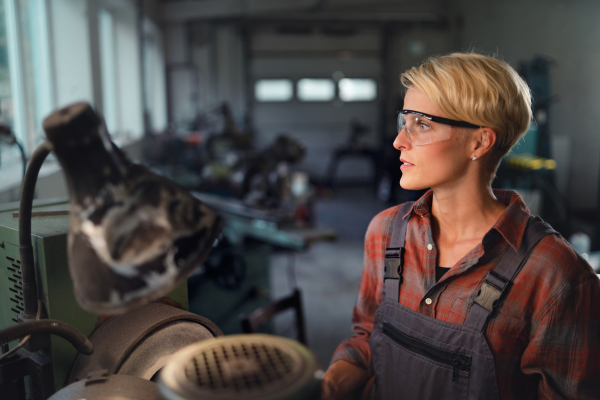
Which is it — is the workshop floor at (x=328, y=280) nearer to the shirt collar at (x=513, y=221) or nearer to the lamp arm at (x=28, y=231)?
the shirt collar at (x=513, y=221)

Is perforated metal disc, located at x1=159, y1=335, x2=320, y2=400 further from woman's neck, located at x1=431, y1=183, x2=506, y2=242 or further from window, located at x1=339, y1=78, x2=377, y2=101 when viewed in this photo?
window, located at x1=339, y1=78, x2=377, y2=101

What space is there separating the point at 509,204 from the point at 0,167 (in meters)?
2.36

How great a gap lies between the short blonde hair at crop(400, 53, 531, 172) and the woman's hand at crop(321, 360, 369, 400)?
1.96 feet

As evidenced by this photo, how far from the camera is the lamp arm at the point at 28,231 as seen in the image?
0.59 meters

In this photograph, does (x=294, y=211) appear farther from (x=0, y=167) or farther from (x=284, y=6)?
(x=284, y=6)

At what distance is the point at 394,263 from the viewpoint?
1039 millimetres

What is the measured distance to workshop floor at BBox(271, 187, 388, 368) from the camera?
295 centimetres

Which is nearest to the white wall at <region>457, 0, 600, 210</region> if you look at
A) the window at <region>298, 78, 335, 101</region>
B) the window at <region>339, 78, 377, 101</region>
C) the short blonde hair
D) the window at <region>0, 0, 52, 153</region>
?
the window at <region>339, 78, 377, 101</region>

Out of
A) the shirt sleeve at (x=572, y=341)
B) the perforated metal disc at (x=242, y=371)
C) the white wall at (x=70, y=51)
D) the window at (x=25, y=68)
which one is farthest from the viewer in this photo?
the white wall at (x=70, y=51)

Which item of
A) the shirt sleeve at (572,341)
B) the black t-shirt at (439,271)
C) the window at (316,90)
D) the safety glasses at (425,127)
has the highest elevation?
the window at (316,90)

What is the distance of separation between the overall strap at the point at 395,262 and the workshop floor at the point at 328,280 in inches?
41.5

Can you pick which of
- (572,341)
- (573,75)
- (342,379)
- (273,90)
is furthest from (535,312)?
(273,90)

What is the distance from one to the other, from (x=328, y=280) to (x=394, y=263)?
113 inches

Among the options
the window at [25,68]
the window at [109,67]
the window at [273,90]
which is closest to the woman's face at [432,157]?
the window at [25,68]
